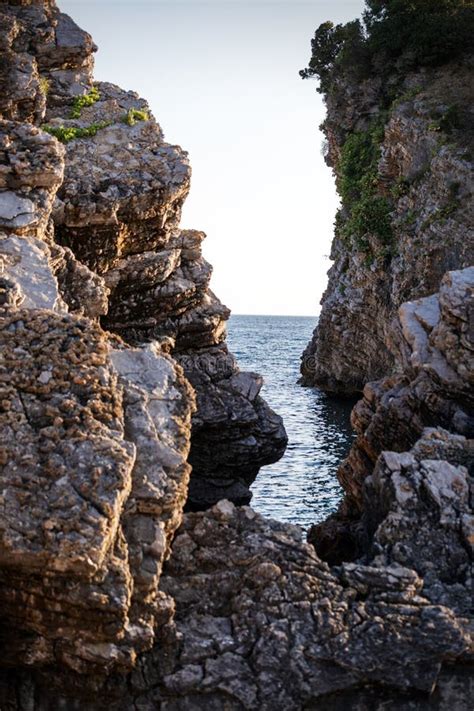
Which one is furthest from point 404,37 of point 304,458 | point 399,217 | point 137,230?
point 137,230

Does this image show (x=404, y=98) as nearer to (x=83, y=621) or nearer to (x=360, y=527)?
(x=360, y=527)

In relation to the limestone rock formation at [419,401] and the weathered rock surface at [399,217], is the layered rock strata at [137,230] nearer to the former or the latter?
the limestone rock formation at [419,401]

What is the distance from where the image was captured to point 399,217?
4078cm

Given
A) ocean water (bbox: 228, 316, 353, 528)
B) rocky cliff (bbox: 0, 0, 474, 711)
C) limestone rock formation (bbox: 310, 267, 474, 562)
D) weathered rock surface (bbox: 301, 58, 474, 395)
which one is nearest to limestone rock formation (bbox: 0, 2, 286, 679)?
rocky cliff (bbox: 0, 0, 474, 711)

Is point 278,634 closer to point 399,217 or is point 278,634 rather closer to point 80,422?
point 80,422

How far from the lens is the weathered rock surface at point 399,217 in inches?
1469

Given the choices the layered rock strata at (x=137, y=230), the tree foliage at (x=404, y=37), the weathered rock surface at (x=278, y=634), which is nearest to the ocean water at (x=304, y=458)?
the layered rock strata at (x=137, y=230)

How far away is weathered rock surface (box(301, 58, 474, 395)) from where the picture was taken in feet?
122

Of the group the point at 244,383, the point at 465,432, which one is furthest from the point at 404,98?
the point at 465,432

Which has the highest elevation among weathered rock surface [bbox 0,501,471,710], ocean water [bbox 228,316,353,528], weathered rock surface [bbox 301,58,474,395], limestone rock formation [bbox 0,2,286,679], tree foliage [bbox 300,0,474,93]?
tree foliage [bbox 300,0,474,93]

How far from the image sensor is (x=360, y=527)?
626 inches

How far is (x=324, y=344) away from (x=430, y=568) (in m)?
38.5

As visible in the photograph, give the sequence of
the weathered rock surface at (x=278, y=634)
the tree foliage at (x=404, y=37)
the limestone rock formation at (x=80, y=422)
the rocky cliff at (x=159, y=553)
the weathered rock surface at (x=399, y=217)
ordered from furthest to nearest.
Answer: the tree foliage at (x=404, y=37)
the weathered rock surface at (x=399, y=217)
the weathered rock surface at (x=278, y=634)
the rocky cliff at (x=159, y=553)
the limestone rock formation at (x=80, y=422)

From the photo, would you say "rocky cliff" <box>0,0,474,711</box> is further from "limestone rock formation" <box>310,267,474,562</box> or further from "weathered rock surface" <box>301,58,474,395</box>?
"weathered rock surface" <box>301,58,474,395</box>
